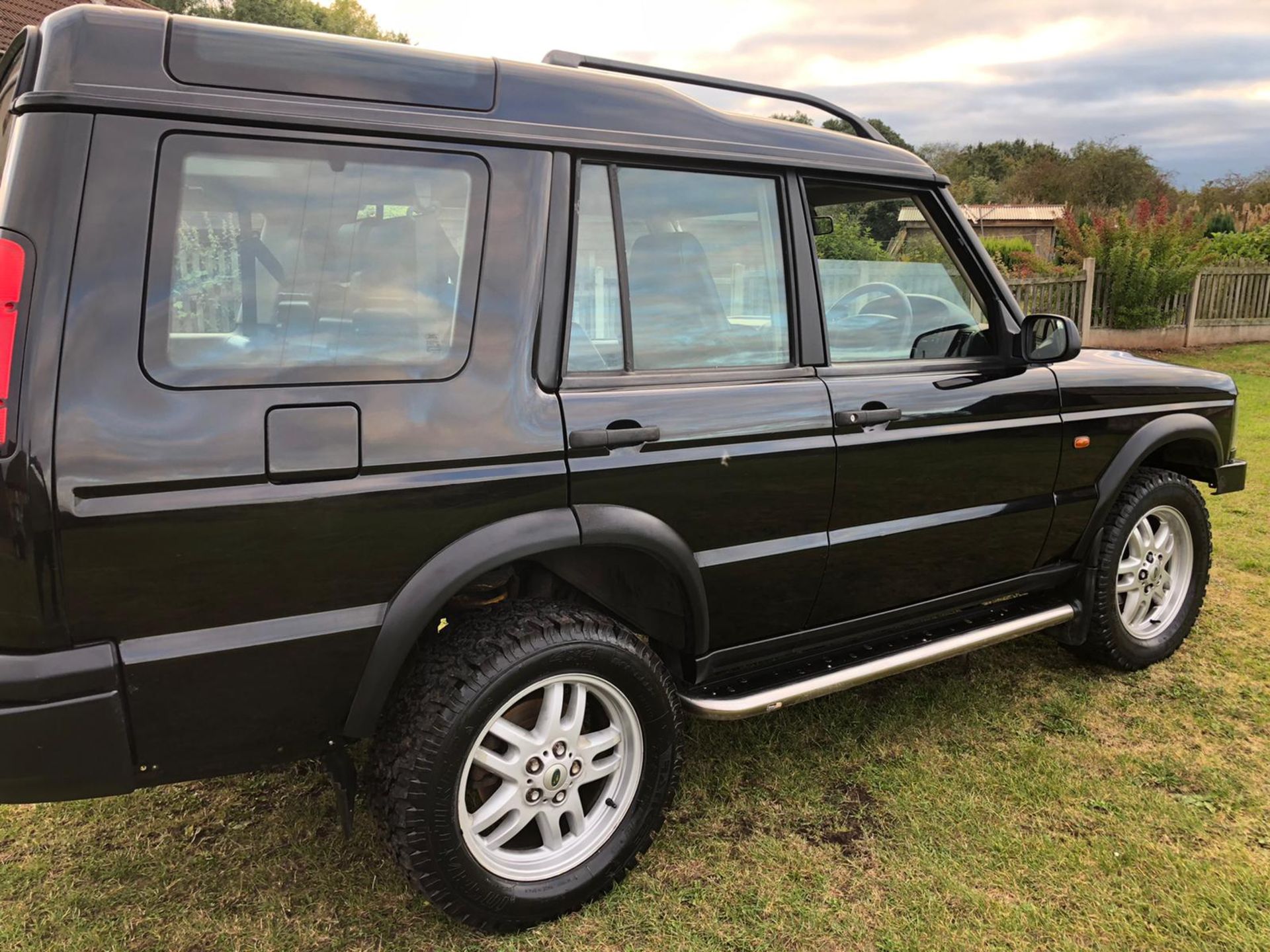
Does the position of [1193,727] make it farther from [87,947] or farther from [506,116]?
[87,947]

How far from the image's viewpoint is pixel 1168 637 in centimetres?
383

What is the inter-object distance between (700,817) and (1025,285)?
41.1 feet

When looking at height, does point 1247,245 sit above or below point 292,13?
below

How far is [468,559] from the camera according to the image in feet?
6.70

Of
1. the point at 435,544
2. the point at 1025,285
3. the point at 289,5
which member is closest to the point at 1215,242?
the point at 1025,285

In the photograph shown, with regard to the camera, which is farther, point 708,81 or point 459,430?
point 708,81

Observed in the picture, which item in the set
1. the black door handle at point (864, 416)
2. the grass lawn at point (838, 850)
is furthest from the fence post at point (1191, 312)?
the black door handle at point (864, 416)

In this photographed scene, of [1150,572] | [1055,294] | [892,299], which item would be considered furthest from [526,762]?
[1055,294]

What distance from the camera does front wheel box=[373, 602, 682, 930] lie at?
82.2 inches

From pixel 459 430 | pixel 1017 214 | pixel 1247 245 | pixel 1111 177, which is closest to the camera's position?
pixel 459 430

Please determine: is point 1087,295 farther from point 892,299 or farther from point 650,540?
point 650,540

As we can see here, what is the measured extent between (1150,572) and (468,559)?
10.2 feet

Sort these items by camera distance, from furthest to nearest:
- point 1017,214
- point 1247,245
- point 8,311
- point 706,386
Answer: point 1017,214, point 1247,245, point 706,386, point 8,311

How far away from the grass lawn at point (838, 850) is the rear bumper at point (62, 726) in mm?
683
